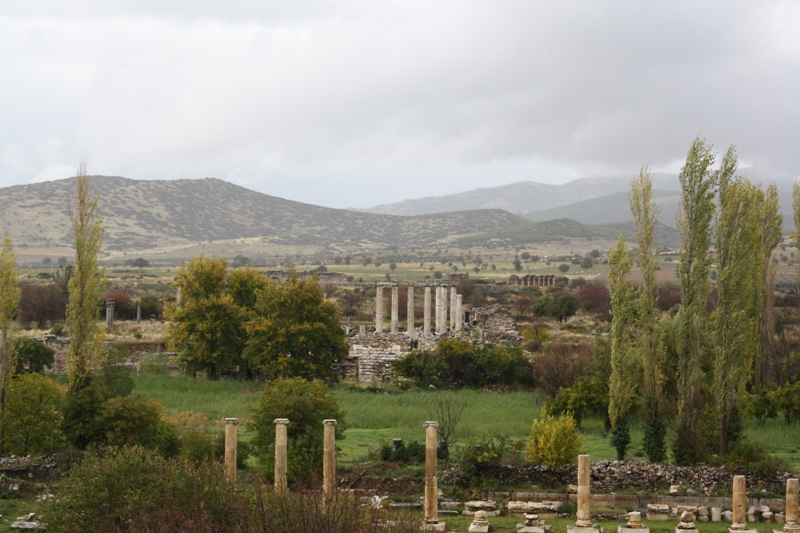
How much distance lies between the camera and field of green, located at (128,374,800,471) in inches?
1166

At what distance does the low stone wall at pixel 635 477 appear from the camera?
77.4ft

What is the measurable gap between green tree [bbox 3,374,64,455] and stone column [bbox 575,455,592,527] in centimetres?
1462

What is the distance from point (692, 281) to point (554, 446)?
22.5 ft

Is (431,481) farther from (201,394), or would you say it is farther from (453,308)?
(453,308)

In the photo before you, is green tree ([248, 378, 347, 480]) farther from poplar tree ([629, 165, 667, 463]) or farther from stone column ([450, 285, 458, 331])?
stone column ([450, 285, 458, 331])

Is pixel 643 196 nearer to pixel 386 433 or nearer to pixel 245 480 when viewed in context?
pixel 386 433

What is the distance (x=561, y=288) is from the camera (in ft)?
318

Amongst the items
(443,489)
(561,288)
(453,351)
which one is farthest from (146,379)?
(561,288)

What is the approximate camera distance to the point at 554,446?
24.7 m

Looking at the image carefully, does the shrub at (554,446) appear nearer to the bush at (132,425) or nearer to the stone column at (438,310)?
the bush at (132,425)

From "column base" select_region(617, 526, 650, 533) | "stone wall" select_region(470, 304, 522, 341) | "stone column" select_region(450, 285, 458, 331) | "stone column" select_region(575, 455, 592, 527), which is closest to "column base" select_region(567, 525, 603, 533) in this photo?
"stone column" select_region(575, 455, 592, 527)

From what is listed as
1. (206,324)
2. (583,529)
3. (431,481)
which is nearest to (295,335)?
(206,324)

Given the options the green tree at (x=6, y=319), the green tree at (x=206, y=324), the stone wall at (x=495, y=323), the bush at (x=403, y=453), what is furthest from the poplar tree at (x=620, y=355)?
the stone wall at (x=495, y=323)

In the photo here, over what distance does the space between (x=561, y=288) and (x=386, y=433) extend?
222 feet
